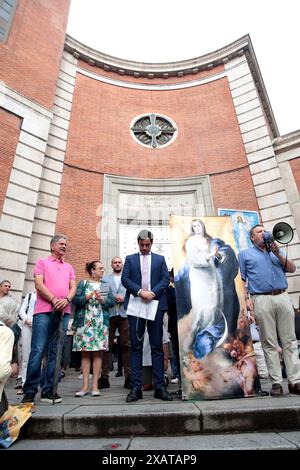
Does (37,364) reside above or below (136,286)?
below

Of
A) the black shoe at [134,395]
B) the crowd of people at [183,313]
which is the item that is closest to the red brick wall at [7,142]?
the crowd of people at [183,313]

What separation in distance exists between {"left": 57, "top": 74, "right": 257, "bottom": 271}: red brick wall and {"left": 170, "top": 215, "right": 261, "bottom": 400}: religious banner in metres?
6.97

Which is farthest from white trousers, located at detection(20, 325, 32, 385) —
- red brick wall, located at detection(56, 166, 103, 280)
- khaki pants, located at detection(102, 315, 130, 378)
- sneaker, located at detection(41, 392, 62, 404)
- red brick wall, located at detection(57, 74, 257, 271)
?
red brick wall, located at detection(57, 74, 257, 271)

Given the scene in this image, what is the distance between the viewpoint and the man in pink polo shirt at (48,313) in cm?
346

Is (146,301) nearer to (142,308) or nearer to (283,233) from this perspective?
(142,308)

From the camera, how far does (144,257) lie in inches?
159

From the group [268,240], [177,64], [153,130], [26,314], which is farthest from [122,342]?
[177,64]

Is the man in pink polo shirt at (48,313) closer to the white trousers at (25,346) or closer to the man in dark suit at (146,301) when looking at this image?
the man in dark suit at (146,301)

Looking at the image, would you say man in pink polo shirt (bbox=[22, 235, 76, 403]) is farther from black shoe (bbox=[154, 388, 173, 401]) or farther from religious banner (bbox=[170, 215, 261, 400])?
A: religious banner (bbox=[170, 215, 261, 400])

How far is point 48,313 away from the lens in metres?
3.72

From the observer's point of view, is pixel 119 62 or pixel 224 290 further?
pixel 119 62

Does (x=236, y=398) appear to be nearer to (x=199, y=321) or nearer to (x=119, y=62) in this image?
(x=199, y=321)
